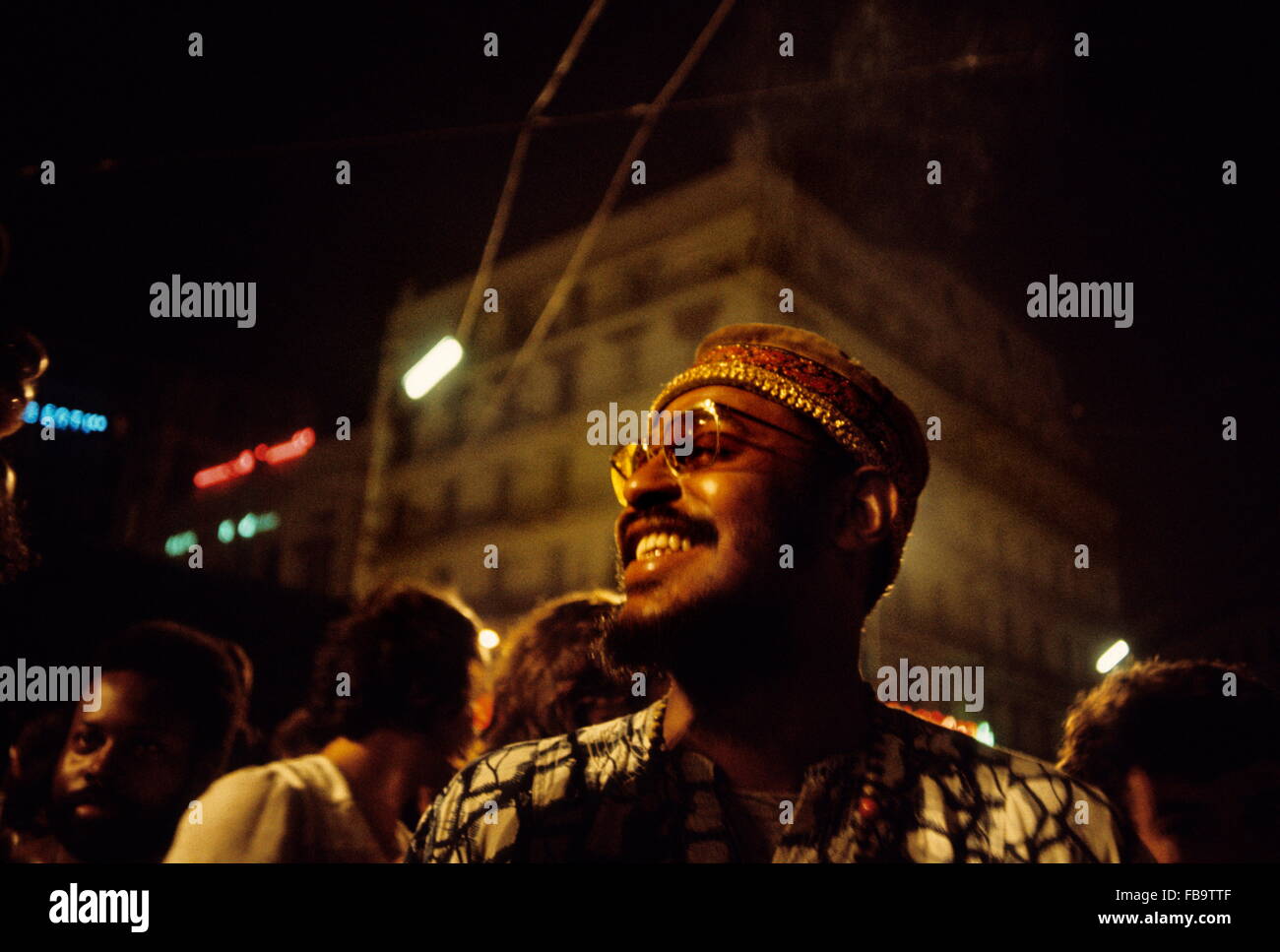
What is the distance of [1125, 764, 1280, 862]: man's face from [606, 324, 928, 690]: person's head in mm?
795

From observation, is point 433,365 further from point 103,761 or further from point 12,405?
Result: point 103,761

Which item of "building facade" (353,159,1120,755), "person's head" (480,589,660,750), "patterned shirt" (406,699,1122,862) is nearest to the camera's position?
"patterned shirt" (406,699,1122,862)

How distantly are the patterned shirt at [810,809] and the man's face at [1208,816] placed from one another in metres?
0.38

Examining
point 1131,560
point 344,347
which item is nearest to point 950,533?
point 1131,560

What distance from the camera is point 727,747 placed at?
1.68 meters

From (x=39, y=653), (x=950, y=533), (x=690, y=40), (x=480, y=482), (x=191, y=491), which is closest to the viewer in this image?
(x=39, y=653)

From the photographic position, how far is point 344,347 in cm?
291

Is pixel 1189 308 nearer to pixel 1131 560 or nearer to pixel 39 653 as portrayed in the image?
pixel 1131 560

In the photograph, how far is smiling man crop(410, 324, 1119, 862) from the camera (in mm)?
1639

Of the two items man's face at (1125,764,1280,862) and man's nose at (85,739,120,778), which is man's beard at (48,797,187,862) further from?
man's face at (1125,764,1280,862)

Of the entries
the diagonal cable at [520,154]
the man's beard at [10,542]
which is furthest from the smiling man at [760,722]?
the man's beard at [10,542]

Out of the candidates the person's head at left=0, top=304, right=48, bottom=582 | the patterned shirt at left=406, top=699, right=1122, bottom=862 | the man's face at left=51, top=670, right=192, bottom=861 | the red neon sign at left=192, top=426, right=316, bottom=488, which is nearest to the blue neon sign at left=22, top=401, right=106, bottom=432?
the person's head at left=0, top=304, right=48, bottom=582

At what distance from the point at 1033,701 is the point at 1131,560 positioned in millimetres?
592

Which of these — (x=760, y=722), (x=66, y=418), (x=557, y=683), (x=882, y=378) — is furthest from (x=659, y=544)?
(x=66, y=418)
